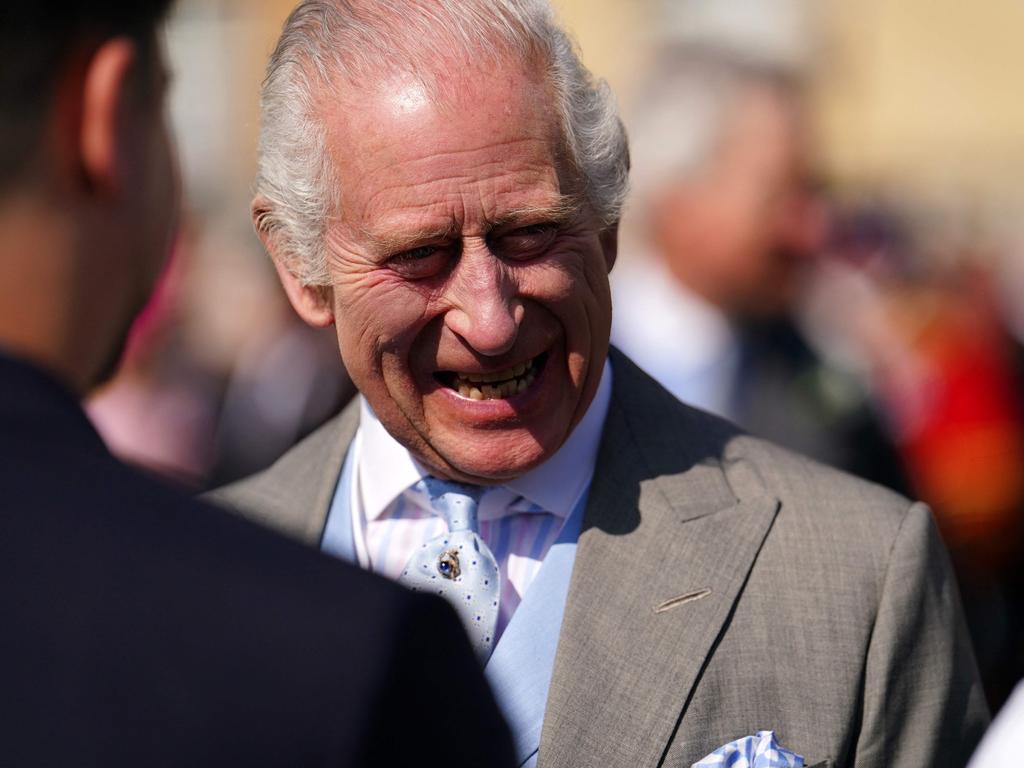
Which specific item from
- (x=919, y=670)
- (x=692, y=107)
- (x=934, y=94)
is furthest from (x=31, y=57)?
(x=934, y=94)

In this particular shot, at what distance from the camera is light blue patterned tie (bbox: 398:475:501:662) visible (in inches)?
96.6

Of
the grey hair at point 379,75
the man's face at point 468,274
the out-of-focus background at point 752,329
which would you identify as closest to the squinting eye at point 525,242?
the man's face at point 468,274

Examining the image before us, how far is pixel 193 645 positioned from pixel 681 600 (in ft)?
4.37

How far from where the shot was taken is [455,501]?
2549 mm

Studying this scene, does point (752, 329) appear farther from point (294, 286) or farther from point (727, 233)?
point (294, 286)

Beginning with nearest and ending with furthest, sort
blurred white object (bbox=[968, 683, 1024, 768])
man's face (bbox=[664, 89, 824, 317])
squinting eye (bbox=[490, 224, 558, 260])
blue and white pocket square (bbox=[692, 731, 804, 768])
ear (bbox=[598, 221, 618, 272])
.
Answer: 1. blurred white object (bbox=[968, 683, 1024, 768])
2. blue and white pocket square (bbox=[692, 731, 804, 768])
3. squinting eye (bbox=[490, 224, 558, 260])
4. ear (bbox=[598, 221, 618, 272])
5. man's face (bbox=[664, 89, 824, 317])

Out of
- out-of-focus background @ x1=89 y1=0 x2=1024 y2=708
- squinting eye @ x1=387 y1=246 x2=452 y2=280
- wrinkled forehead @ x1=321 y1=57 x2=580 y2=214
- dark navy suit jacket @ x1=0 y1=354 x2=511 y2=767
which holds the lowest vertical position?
out-of-focus background @ x1=89 y1=0 x2=1024 y2=708

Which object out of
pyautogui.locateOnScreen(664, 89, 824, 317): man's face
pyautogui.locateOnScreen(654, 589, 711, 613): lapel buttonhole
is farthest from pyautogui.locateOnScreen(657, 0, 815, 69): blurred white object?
pyautogui.locateOnScreen(654, 589, 711, 613): lapel buttonhole

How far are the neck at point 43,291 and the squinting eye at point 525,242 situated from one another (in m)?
1.03

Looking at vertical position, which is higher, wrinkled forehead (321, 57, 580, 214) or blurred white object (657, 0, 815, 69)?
blurred white object (657, 0, 815, 69)

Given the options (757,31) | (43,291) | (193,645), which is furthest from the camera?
(757,31)

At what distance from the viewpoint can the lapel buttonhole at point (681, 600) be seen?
2.43 metres

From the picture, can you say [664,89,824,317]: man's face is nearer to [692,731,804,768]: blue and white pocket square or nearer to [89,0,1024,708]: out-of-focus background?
[89,0,1024,708]: out-of-focus background

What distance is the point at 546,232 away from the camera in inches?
93.7
